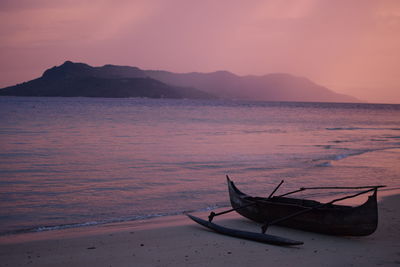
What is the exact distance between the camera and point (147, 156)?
64.0 ft

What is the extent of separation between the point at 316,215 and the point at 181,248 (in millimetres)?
2687

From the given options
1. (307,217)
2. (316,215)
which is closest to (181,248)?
(307,217)

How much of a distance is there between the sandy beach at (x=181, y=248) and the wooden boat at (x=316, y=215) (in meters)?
0.18

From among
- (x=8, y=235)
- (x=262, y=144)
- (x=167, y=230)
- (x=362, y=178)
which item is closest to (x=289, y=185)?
(x=362, y=178)

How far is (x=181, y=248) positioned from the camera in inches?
273

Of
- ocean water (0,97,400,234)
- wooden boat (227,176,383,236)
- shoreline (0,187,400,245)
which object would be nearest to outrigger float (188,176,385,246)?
wooden boat (227,176,383,236)

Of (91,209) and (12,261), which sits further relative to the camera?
(91,209)

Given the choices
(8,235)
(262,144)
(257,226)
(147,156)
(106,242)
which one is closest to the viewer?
(106,242)

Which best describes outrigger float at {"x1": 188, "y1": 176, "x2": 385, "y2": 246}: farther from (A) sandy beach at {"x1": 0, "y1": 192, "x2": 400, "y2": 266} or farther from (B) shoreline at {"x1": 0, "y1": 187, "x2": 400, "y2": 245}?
(B) shoreline at {"x1": 0, "y1": 187, "x2": 400, "y2": 245}

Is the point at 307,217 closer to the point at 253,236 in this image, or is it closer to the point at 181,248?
the point at 253,236

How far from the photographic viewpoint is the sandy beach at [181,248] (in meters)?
6.24

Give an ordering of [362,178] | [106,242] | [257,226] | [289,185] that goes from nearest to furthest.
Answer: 1. [106,242]
2. [257,226]
3. [289,185]
4. [362,178]

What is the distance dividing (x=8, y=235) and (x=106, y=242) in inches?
82.3

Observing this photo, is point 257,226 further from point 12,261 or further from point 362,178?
point 362,178
